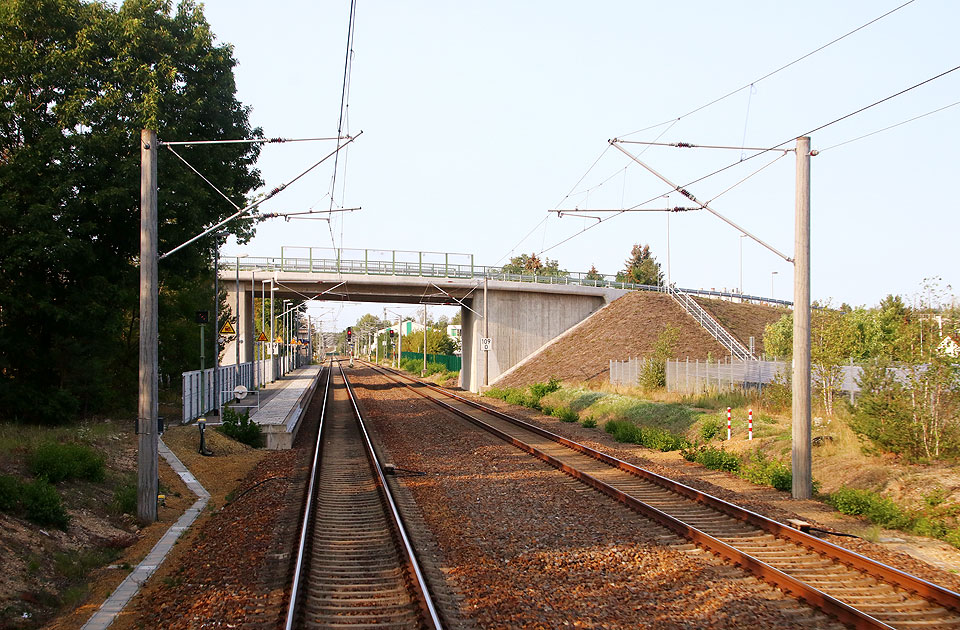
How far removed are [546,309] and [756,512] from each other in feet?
137

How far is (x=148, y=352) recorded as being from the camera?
12453 mm

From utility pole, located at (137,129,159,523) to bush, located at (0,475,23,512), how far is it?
194 cm

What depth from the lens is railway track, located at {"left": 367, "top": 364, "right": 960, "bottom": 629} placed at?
724 centimetres

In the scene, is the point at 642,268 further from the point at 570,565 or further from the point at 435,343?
the point at 570,565

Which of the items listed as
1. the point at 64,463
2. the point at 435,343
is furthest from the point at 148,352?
the point at 435,343

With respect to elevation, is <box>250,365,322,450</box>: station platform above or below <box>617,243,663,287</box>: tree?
below

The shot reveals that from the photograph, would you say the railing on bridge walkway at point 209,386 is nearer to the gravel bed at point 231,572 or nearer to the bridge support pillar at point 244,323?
the bridge support pillar at point 244,323

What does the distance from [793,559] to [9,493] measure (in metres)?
10.8

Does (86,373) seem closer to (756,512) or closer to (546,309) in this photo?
(756,512)

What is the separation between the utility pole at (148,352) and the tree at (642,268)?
358 feet

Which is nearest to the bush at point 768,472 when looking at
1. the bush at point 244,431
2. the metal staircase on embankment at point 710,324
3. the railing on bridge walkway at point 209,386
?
the bush at point 244,431

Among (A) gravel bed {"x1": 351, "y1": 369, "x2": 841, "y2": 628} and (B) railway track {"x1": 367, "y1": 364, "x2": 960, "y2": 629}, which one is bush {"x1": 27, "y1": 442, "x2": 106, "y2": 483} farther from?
(B) railway track {"x1": 367, "y1": 364, "x2": 960, "y2": 629}

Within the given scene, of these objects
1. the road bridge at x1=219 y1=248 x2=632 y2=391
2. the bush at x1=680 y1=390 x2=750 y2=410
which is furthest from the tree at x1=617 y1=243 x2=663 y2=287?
the bush at x1=680 y1=390 x2=750 y2=410

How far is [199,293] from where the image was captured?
3719 centimetres
